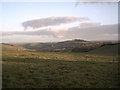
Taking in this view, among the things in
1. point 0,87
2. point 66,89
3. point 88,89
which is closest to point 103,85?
point 88,89

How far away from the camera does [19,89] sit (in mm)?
8016

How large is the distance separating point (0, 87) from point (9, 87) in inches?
25.8

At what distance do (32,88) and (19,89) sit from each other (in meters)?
0.93

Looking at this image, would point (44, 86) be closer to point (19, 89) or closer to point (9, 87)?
point (19, 89)

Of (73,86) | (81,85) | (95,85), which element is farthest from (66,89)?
(95,85)

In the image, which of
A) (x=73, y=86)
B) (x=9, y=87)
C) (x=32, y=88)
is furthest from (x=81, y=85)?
(x=9, y=87)

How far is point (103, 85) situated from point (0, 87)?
8.00m

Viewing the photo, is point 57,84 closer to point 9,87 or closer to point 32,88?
point 32,88

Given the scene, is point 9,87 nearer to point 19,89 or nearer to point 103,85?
point 19,89

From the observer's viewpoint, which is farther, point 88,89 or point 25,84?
point 25,84

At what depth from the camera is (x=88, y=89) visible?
8.06m

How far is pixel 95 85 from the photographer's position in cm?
880

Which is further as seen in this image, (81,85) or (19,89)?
(81,85)

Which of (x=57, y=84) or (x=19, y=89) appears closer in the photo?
(x=19, y=89)
